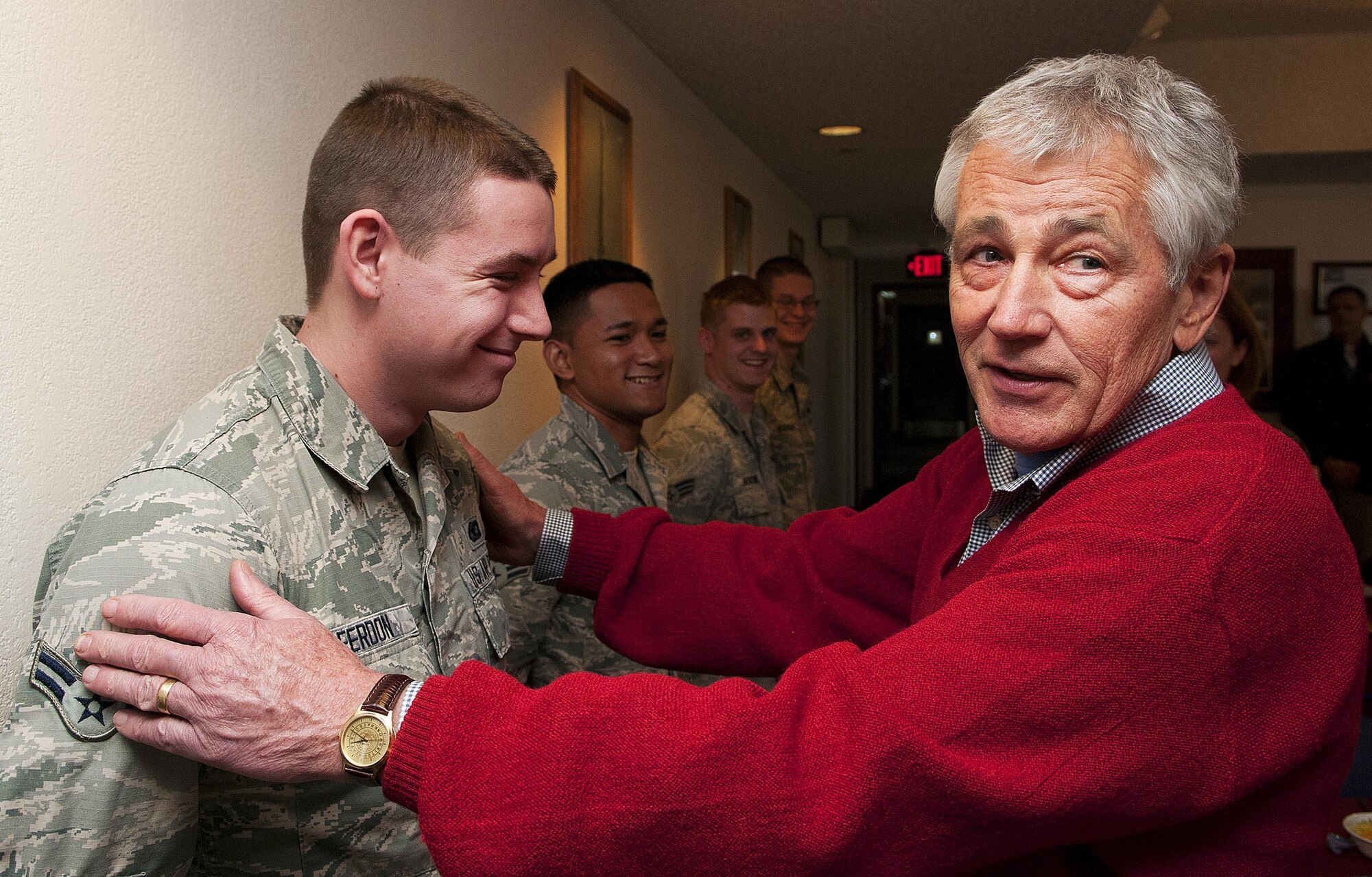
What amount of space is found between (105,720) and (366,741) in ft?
0.95

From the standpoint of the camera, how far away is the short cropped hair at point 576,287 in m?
3.12

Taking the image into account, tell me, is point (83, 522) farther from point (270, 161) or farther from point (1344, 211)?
point (1344, 211)

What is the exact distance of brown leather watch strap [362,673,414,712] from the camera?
1.05 metres

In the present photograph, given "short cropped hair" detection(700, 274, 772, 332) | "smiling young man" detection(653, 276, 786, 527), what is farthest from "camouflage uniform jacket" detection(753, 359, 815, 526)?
"short cropped hair" detection(700, 274, 772, 332)

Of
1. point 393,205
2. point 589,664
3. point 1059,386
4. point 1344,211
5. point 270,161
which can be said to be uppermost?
point 1344,211

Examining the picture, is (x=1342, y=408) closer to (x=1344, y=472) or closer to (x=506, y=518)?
(x=1344, y=472)

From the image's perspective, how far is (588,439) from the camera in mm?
2820

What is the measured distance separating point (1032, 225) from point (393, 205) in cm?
84

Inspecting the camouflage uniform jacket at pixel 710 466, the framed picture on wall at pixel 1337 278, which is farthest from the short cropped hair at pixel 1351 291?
the camouflage uniform jacket at pixel 710 466

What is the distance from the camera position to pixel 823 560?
6.30 feet

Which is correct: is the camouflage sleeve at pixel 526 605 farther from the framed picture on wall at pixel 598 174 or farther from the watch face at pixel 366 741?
the watch face at pixel 366 741

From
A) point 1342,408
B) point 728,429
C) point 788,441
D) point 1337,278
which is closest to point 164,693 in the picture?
point 728,429

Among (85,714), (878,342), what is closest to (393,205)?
(85,714)

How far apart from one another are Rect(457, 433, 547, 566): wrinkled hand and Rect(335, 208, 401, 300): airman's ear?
0.53 m
